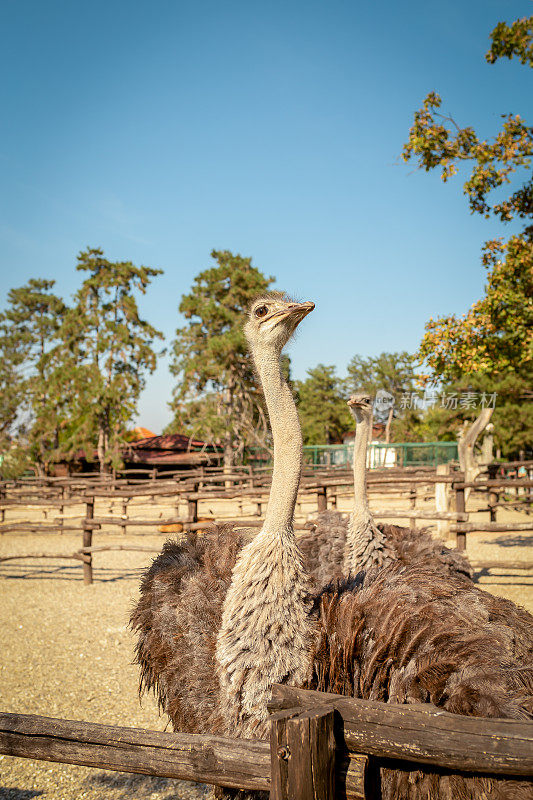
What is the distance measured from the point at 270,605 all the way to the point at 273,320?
1012 millimetres

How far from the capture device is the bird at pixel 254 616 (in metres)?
1.81

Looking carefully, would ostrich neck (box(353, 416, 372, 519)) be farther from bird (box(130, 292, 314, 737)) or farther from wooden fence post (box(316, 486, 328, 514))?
wooden fence post (box(316, 486, 328, 514))

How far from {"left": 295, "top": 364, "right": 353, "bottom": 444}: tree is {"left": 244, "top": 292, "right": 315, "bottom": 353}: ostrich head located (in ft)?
114

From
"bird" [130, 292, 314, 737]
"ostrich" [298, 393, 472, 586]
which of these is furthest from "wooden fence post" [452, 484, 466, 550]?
"bird" [130, 292, 314, 737]

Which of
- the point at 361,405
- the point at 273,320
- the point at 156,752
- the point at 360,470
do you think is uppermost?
the point at 273,320

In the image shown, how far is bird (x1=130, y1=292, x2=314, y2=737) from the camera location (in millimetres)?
1814

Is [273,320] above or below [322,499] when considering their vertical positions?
above

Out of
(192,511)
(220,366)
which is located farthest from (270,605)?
(220,366)

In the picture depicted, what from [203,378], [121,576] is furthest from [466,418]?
[121,576]

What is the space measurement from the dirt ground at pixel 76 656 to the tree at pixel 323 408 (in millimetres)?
29144

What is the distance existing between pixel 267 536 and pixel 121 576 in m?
6.29

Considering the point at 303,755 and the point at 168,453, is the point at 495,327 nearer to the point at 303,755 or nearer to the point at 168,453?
the point at 303,755

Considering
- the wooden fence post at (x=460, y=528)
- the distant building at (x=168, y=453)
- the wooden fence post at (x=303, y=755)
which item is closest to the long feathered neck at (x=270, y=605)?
the wooden fence post at (x=303, y=755)

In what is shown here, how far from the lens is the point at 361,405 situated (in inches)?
162
